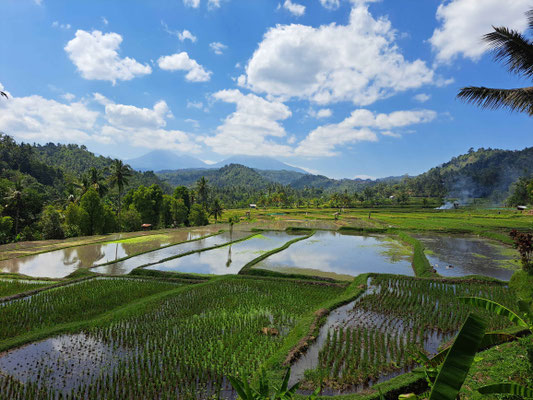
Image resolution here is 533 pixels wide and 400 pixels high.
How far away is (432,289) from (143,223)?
37600mm

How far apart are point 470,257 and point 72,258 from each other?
106ft

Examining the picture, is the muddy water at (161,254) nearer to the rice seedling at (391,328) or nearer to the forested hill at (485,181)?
the rice seedling at (391,328)

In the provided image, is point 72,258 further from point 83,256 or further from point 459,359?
point 459,359

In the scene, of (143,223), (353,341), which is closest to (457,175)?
(143,223)

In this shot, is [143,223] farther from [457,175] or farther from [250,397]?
[457,175]

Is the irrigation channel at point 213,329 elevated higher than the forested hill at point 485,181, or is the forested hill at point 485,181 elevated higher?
the forested hill at point 485,181

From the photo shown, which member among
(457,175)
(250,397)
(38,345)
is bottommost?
(38,345)

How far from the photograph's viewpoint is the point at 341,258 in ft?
76.6

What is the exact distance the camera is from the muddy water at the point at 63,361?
323 inches

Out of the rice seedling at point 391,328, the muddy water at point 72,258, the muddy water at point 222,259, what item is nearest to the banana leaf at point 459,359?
the rice seedling at point 391,328

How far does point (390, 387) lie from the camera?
23.6 feet

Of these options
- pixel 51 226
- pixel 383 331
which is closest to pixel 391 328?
pixel 383 331

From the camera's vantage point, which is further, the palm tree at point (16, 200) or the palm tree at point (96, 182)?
the palm tree at point (96, 182)

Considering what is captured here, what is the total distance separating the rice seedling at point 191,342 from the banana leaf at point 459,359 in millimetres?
3448
